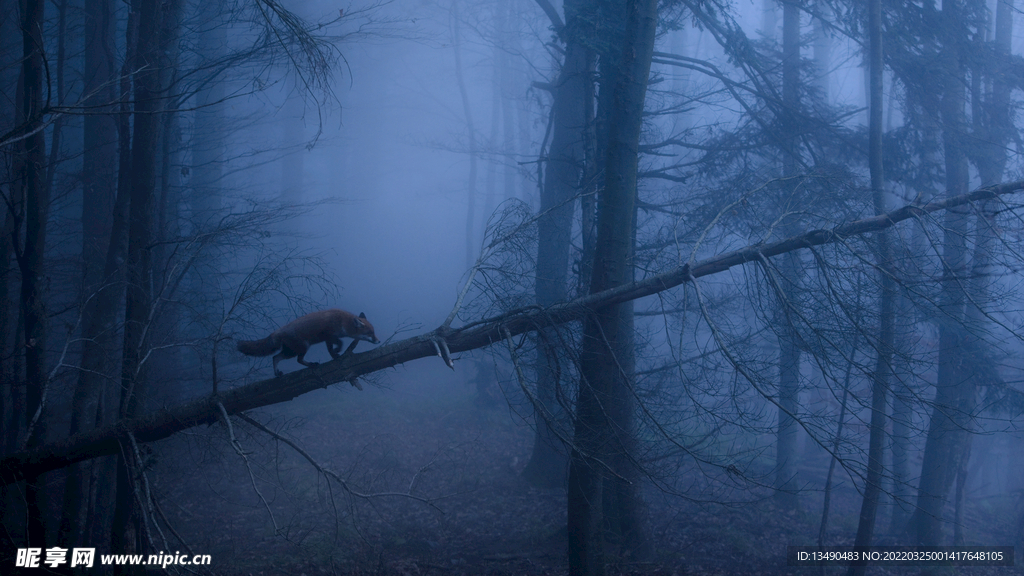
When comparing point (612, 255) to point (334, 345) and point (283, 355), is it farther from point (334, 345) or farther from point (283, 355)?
point (283, 355)

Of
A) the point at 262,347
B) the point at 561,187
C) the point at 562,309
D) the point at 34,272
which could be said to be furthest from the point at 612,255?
the point at 34,272

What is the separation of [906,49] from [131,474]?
1191 cm

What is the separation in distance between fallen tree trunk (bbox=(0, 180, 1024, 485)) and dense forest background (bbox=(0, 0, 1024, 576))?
30 millimetres

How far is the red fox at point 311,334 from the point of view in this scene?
180 inches

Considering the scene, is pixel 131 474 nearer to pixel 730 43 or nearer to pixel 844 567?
pixel 730 43

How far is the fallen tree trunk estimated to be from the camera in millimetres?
4438

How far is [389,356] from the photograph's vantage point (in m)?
4.53

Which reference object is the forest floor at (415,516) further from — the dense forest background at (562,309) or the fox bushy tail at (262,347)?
the fox bushy tail at (262,347)

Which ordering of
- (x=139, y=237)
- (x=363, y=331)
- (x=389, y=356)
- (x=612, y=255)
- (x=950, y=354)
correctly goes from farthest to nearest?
(x=950, y=354) < (x=139, y=237) < (x=612, y=255) < (x=363, y=331) < (x=389, y=356)

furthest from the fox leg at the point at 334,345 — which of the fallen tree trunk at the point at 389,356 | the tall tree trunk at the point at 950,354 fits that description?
the tall tree trunk at the point at 950,354

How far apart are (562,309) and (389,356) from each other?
157 cm

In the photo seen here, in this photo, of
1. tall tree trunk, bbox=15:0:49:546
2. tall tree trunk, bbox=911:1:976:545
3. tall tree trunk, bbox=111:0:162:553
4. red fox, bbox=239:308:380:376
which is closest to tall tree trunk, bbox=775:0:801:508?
tall tree trunk, bbox=911:1:976:545

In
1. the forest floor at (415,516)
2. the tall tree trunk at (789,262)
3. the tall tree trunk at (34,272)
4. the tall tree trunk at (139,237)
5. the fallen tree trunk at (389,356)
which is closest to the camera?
the fallen tree trunk at (389,356)

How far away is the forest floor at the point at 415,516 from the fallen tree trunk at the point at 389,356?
40 cm
